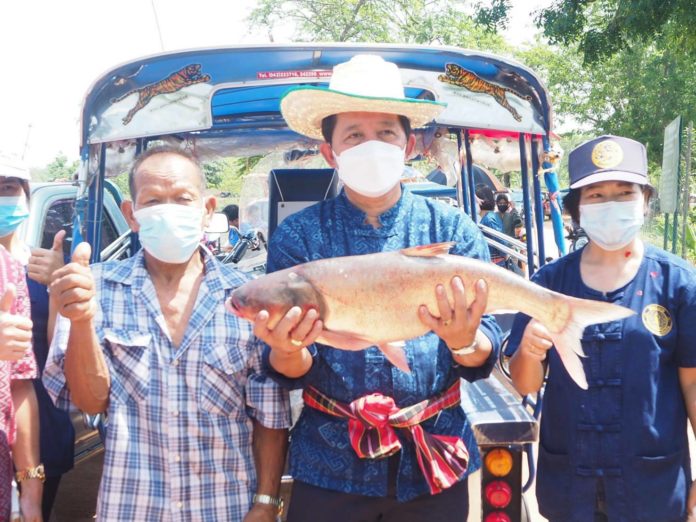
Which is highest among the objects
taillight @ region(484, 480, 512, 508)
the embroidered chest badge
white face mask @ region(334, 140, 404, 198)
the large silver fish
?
white face mask @ region(334, 140, 404, 198)

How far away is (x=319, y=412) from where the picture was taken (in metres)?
2.13

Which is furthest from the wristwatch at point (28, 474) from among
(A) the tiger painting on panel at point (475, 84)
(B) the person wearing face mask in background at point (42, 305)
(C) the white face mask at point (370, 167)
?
(A) the tiger painting on panel at point (475, 84)

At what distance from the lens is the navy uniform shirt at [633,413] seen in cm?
229

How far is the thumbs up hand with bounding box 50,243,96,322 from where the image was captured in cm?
191

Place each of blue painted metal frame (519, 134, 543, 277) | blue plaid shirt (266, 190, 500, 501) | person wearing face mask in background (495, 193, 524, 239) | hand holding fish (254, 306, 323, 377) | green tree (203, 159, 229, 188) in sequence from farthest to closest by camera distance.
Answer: person wearing face mask in background (495, 193, 524, 239), green tree (203, 159, 229, 188), blue painted metal frame (519, 134, 543, 277), blue plaid shirt (266, 190, 500, 501), hand holding fish (254, 306, 323, 377)

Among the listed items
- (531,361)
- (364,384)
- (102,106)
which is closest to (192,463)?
(364,384)

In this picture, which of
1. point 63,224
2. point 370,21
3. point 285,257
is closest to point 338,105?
point 285,257

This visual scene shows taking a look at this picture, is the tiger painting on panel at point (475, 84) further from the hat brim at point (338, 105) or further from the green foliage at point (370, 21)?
the green foliage at point (370, 21)

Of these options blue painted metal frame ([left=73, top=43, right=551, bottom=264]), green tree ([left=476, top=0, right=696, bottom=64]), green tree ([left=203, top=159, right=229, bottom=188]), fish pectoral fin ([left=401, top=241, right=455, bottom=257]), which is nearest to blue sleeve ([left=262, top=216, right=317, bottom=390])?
fish pectoral fin ([left=401, top=241, right=455, bottom=257])

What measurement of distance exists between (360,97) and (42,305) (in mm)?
1609

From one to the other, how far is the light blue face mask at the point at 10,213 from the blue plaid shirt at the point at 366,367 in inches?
50.3

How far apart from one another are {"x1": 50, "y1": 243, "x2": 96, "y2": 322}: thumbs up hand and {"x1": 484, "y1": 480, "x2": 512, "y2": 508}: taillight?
1669 millimetres

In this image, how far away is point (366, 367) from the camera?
210 cm

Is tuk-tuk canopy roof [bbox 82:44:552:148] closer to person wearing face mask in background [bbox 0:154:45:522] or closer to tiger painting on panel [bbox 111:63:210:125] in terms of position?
tiger painting on panel [bbox 111:63:210:125]
